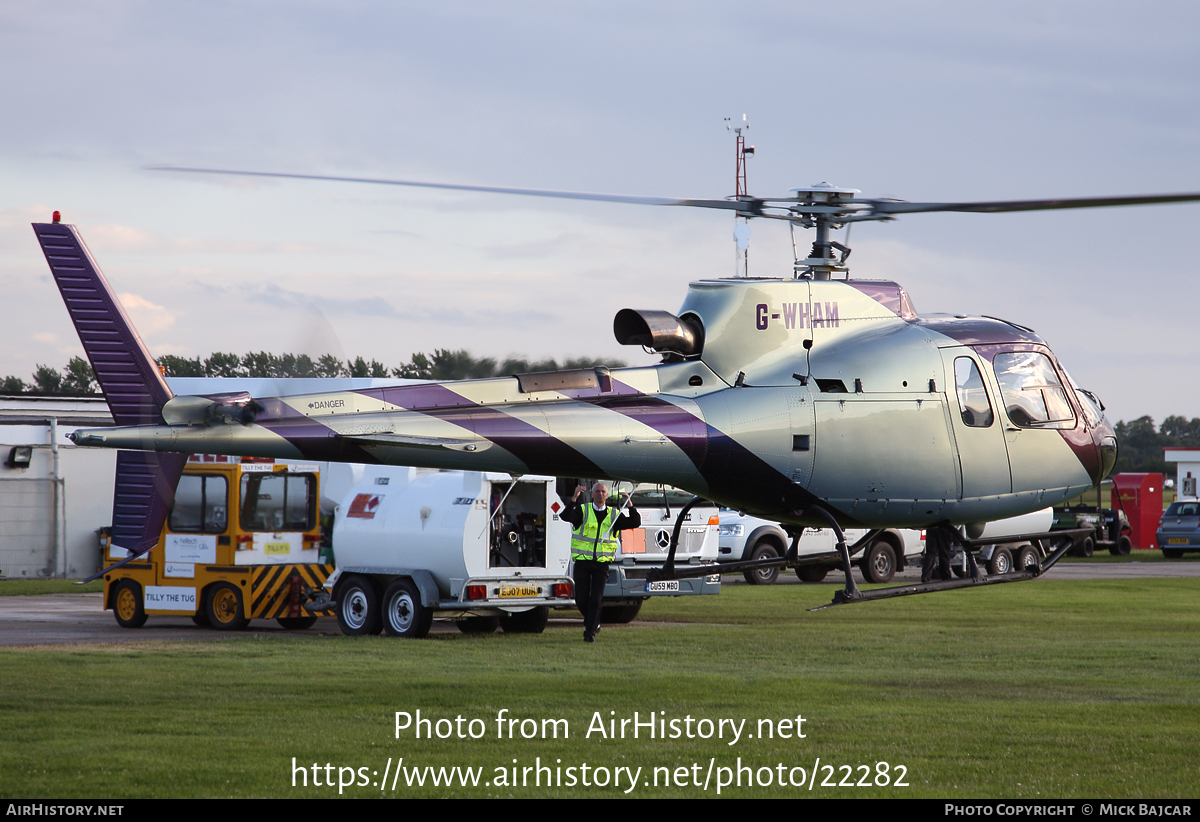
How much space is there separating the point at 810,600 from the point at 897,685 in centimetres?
1056

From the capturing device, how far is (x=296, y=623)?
20047mm

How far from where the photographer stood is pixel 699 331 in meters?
11.1

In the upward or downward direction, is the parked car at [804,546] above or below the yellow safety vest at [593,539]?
below

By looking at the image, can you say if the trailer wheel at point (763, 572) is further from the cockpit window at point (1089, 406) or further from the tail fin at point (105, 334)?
the tail fin at point (105, 334)

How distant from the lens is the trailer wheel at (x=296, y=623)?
64.8ft

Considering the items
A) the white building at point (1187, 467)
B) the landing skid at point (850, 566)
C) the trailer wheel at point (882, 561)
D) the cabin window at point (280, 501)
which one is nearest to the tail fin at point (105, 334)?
the landing skid at point (850, 566)

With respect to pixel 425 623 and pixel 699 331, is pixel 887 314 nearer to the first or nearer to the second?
pixel 699 331

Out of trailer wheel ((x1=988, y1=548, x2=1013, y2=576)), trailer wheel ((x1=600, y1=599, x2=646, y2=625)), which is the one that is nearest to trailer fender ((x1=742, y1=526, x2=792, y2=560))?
trailer wheel ((x1=988, y1=548, x2=1013, y2=576))

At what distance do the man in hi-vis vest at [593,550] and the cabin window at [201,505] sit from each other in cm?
566

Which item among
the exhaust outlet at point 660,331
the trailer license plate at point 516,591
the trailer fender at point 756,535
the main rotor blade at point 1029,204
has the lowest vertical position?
the trailer license plate at point 516,591

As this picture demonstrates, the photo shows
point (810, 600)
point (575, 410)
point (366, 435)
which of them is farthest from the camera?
point (810, 600)

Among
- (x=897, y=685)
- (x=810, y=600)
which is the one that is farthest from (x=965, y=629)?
(x=897, y=685)

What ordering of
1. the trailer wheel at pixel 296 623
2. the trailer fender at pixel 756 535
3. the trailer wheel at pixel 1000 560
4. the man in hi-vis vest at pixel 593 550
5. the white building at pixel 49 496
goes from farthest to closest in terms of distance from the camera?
the white building at pixel 49 496 → the trailer wheel at pixel 1000 560 → the trailer fender at pixel 756 535 → the trailer wheel at pixel 296 623 → the man in hi-vis vest at pixel 593 550

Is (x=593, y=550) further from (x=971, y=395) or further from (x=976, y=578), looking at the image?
(x=971, y=395)
